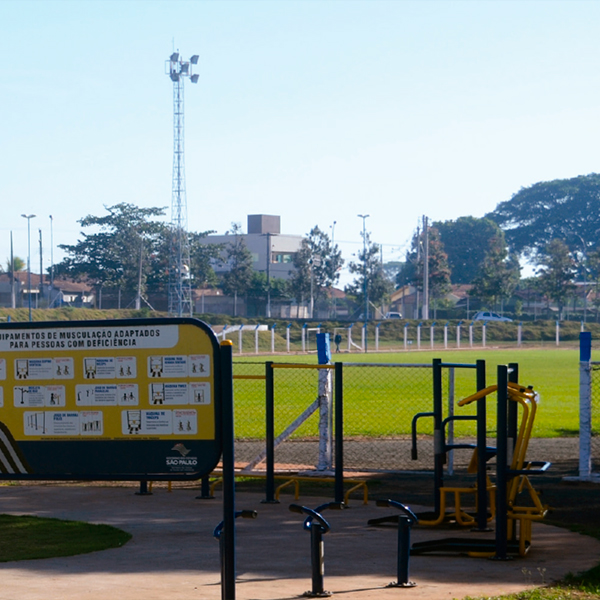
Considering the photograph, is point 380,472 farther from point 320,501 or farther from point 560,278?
point 560,278

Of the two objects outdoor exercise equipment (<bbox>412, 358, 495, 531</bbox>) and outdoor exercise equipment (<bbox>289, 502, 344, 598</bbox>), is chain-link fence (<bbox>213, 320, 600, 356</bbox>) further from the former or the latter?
outdoor exercise equipment (<bbox>289, 502, 344, 598</bbox>)

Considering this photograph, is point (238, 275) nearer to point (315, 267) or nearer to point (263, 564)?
point (315, 267)

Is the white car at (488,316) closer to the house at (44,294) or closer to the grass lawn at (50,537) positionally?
the house at (44,294)

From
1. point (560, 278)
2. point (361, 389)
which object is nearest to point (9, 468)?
point (361, 389)

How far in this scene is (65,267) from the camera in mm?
97000

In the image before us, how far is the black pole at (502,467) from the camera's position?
25.1ft

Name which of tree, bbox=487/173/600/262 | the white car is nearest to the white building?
the white car

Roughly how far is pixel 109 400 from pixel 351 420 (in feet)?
52.1

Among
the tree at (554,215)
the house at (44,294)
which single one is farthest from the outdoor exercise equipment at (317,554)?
the tree at (554,215)

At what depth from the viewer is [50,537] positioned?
8891 mm

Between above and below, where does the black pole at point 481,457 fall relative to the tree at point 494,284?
below

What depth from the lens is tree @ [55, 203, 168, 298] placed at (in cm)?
9331

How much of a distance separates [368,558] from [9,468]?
10.9 ft

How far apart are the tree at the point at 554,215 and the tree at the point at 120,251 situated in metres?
72.8
